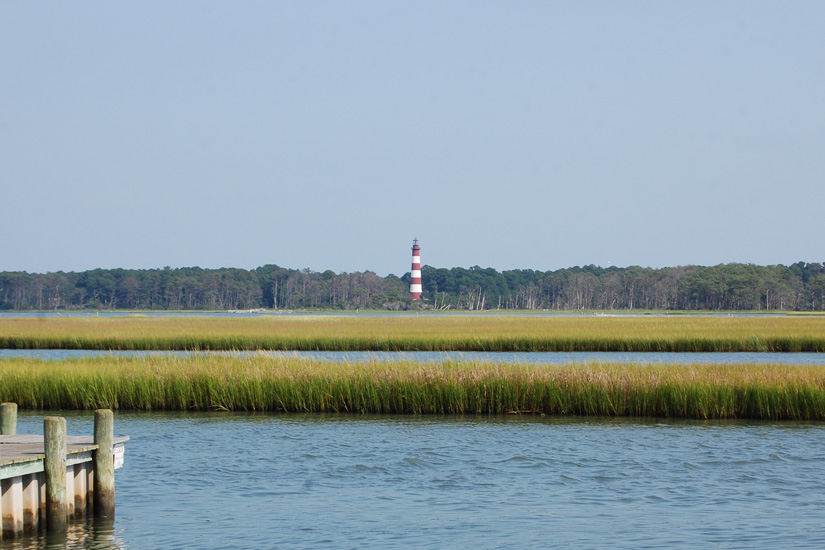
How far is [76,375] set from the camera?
77.2 feet

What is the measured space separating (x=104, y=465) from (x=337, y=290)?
17390 centimetres

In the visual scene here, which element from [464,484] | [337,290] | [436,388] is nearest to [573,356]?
[436,388]

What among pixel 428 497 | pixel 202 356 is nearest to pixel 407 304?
pixel 202 356

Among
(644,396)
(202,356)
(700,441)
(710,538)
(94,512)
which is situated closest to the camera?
(710,538)

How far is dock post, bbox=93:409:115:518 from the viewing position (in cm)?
1198

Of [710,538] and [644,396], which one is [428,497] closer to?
[710,538]

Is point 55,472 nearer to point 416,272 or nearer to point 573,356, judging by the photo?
point 573,356

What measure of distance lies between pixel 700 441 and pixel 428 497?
6654mm

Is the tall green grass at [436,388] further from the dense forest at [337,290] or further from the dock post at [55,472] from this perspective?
the dense forest at [337,290]

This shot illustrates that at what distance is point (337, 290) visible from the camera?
7313 inches

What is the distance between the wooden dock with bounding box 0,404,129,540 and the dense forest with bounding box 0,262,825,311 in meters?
154

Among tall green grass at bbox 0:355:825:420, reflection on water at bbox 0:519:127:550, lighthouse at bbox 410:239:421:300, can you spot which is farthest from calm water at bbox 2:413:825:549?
lighthouse at bbox 410:239:421:300

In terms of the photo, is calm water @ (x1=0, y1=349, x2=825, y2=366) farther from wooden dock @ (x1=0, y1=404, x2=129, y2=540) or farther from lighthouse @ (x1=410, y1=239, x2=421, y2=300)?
lighthouse @ (x1=410, y1=239, x2=421, y2=300)

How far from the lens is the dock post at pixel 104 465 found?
12.0 m
